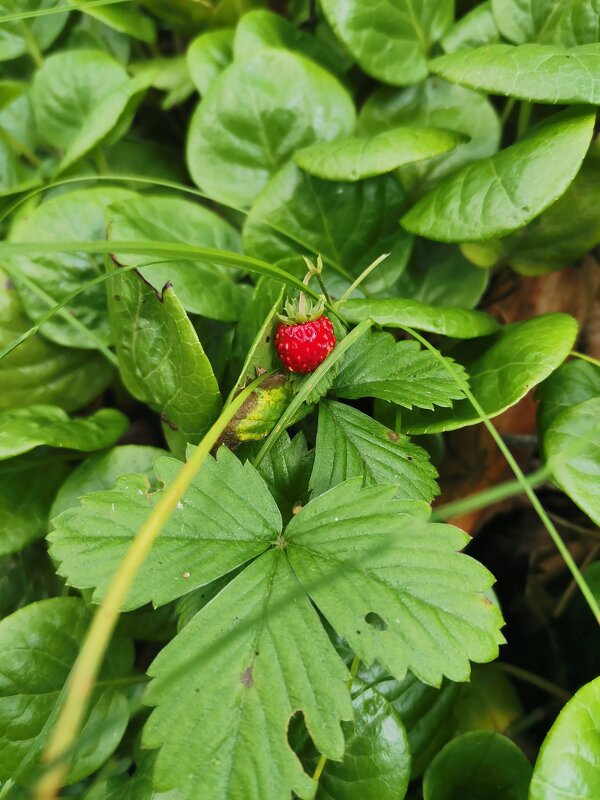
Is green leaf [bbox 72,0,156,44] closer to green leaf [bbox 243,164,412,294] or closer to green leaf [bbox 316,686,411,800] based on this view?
green leaf [bbox 243,164,412,294]

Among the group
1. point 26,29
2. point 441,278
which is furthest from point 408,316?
point 26,29

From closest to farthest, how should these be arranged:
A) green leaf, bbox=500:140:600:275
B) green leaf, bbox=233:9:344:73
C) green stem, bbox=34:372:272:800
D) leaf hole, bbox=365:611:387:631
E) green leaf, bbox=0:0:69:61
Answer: green stem, bbox=34:372:272:800, leaf hole, bbox=365:611:387:631, green leaf, bbox=500:140:600:275, green leaf, bbox=233:9:344:73, green leaf, bbox=0:0:69:61

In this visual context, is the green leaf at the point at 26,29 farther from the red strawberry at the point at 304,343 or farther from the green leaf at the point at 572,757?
the green leaf at the point at 572,757

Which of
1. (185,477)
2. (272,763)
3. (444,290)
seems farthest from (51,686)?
(444,290)

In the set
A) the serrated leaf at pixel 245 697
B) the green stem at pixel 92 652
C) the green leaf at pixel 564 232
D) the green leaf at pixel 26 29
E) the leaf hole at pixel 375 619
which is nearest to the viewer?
the green stem at pixel 92 652

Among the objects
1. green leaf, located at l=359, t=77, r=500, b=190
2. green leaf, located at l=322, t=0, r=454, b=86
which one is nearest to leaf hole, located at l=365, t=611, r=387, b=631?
green leaf, located at l=359, t=77, r=500, b=190

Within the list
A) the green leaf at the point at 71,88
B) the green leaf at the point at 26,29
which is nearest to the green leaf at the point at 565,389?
the green leaf at the point at 71,88

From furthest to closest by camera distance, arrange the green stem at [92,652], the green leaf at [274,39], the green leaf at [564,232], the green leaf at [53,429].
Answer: the green leaf at [274,39] → the green leaf at [564,232] → the green leaf at [53,429] → the green stem at [92,652]
